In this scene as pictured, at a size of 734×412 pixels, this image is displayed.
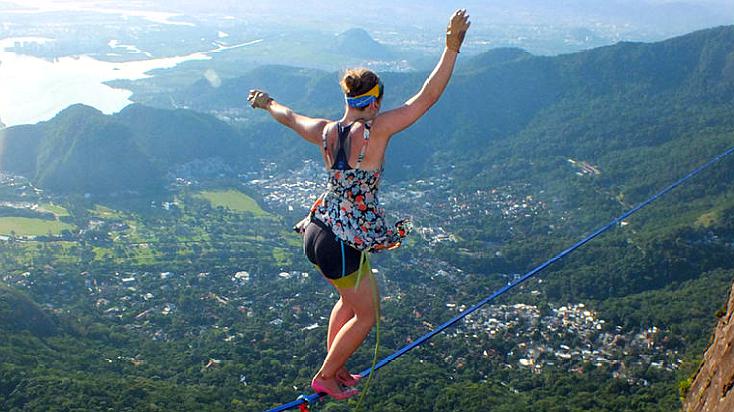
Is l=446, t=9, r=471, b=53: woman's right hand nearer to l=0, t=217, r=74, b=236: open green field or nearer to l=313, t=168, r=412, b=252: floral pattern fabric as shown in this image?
l=313, t=168, r=412, b=252: floral pattern fabric

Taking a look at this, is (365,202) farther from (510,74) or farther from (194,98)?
(194,98)

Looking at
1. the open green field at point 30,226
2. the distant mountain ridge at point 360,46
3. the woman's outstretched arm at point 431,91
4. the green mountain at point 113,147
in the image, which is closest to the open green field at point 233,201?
the green mountain at point 113,147

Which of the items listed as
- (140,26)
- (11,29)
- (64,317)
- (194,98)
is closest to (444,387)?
(64,317)

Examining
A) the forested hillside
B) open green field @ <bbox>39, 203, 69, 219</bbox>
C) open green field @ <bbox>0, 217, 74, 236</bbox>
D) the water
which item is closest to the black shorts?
the forested hillside

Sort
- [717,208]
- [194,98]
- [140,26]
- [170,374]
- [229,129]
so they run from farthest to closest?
[140,26] < [194,98] < [229,129] < [717,208] < [170,374]

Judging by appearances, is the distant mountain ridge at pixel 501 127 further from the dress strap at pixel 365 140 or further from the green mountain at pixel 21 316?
the dress strap at pixel 365 140

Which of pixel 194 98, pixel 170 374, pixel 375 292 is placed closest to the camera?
pixel 375 292

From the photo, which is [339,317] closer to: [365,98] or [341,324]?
[341,324]
